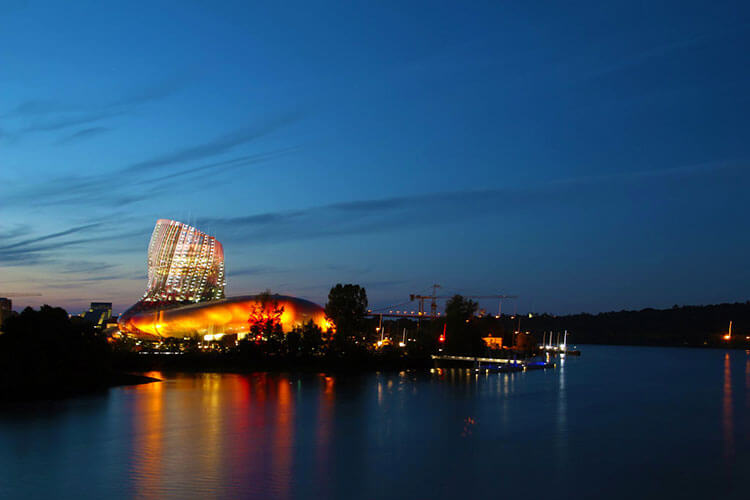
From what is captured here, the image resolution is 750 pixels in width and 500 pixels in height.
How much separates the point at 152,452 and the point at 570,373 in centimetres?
4590

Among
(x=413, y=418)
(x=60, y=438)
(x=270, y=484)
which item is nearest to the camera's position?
(x=270, y=484)

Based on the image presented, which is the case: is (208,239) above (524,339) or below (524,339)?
above

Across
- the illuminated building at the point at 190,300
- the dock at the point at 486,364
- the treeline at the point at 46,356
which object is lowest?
the dock at the point at 486,364

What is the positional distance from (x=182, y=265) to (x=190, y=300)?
12.4ft

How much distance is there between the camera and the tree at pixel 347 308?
52750mm

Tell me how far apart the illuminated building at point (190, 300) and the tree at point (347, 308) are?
18.7 feet

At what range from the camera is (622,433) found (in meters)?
25.1

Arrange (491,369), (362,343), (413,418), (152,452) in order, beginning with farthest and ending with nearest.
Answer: (491,369) → (362,343) → (413,418) → (152,452)

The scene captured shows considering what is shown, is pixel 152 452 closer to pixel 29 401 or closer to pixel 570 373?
pixel 29 401

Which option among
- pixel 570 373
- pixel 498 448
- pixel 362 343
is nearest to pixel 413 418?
pixel 498 448

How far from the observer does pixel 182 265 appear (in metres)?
74.1

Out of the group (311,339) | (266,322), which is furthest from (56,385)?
(266,322)

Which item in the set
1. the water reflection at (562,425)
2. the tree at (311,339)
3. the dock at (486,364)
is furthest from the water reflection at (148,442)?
the dock at (486,364)

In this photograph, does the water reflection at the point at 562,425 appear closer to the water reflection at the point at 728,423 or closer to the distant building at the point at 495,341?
the water reflection at the point at 728,423
